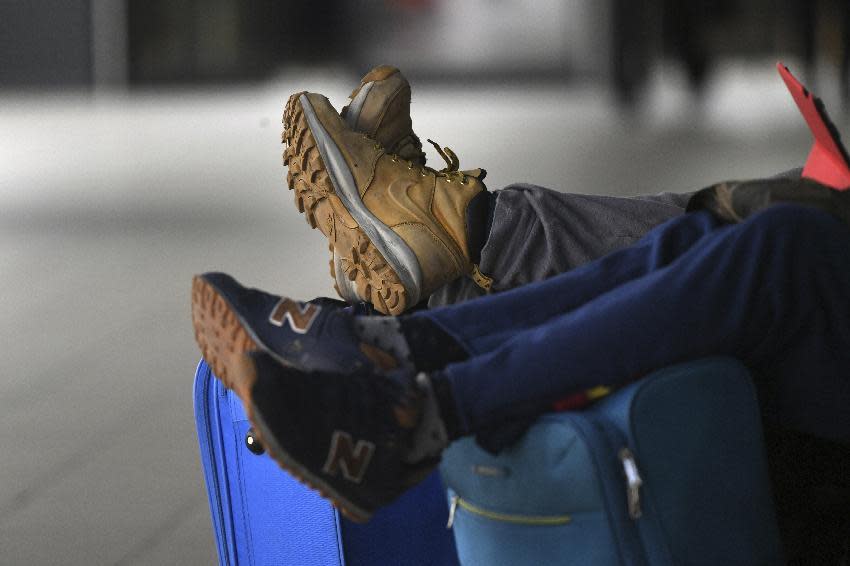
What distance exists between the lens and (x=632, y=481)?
1.10m

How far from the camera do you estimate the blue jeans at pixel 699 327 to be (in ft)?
3.65

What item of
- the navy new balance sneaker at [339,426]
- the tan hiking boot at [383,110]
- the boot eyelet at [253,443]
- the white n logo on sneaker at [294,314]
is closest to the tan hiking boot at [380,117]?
the tan hiking boot at [383,110]

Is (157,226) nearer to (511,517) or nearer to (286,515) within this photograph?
(286,515)

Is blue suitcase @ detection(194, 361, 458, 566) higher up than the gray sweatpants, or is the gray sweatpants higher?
the gray sweatpants

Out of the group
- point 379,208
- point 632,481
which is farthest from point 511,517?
A: point 379,208

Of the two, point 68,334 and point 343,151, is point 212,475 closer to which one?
point 343,151

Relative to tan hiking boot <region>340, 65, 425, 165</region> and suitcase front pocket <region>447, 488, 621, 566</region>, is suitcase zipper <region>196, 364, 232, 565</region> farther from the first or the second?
tan hiking boot <region>340, 65, 425, 165</region>

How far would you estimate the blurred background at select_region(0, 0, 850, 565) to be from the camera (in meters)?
2.22

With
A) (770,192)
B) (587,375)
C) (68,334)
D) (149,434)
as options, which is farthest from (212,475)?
(68,334)

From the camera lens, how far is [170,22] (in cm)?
908

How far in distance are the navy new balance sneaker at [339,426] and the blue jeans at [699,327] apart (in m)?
0.05

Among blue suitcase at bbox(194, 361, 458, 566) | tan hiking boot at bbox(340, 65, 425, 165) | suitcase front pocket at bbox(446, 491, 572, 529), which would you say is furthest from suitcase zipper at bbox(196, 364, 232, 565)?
tan hiking boot at bbox(340, 65, 425, 165)

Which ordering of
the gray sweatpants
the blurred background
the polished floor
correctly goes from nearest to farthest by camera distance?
1. the gray sweatpants
2. the polished floor
3. the blurred background

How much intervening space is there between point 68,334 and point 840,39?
6.81 m
